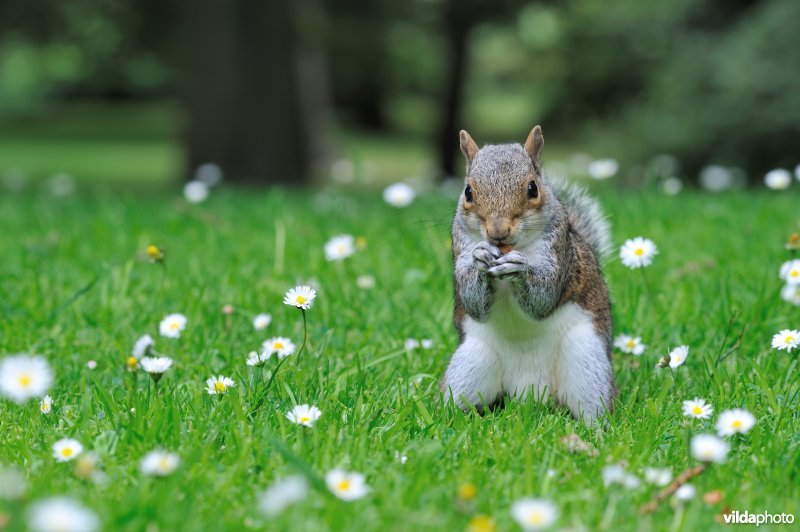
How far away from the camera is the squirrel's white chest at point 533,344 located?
231 cm

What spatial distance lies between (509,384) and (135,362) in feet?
3.33

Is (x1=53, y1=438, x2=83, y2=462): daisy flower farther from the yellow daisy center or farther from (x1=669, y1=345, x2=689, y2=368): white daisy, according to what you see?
(x1=669, y1=345, x2=689, y2=368): white daisy

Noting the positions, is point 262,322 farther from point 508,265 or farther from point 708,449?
point 708,449

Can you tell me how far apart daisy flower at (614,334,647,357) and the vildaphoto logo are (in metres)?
0.95

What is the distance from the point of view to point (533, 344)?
2332 mm

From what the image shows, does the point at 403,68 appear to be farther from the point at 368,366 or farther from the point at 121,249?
the point at 368,366

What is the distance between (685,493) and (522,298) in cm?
62

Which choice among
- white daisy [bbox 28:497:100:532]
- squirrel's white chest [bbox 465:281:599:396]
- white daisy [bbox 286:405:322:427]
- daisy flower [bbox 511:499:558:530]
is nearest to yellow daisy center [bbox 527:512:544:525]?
daisy flower [bbox 511:499:558:530]

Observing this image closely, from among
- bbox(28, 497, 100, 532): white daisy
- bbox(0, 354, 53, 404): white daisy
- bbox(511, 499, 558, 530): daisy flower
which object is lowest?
bbox(511, 499, 558, 530): daisy flower

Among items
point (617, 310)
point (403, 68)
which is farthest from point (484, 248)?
point (403, 68)

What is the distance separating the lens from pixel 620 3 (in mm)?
14352

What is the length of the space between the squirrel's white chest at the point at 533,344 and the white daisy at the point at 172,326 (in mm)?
939

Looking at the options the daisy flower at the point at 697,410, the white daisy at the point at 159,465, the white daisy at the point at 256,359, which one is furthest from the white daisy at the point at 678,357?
the white daisy at the point at 159,465

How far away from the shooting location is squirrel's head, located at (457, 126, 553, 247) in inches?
87.2
